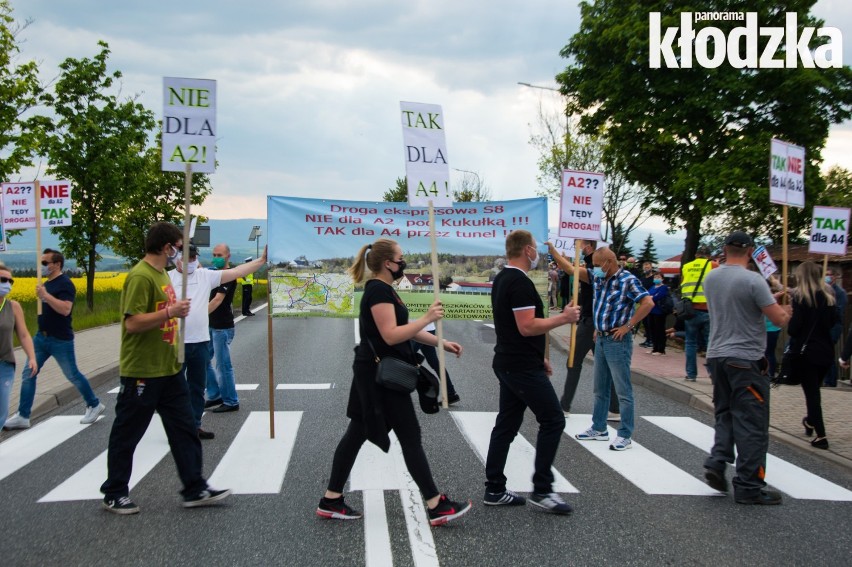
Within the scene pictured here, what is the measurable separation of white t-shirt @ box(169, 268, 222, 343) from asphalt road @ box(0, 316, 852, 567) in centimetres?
101

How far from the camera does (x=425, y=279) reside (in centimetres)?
794

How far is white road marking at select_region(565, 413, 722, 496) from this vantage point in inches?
238

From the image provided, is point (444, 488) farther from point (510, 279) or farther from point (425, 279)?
point (425, 279)

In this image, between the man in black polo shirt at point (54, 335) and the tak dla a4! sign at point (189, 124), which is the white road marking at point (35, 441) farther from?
the tak dla a4! sign at point (189, 124)

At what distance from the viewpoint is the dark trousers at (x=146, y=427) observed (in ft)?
17.3

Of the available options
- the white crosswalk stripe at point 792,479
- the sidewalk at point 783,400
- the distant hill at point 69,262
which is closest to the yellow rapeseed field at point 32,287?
the distant hill at point 69,262

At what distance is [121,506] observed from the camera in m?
5.21

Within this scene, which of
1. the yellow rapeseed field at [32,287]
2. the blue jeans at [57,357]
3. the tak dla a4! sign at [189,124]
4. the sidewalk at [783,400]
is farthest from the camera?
the yellow rapeseed field at [32,287]

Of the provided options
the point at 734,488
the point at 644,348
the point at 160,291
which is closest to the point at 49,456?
the point at 160,291

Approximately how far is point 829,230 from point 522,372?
641 cm

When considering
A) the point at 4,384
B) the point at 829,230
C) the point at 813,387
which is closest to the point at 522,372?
the point at 813,387

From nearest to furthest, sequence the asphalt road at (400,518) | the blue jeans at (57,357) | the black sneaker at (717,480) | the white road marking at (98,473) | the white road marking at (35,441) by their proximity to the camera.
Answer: the asphalt road at (400,518) < the white road marking at (98,473) < the black sneaker at (717,480) < the white road marking at (35,441) < the blue jeans at (57,357)

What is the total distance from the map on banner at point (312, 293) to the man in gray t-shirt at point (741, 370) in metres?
3.38

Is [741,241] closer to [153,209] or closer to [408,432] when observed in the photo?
[408,432]
